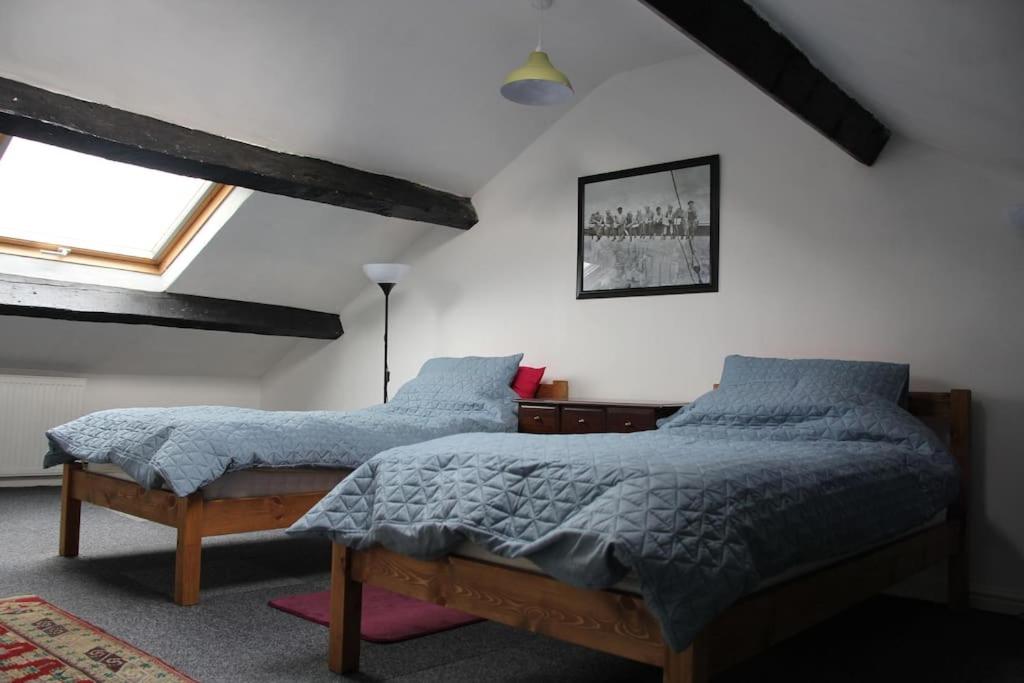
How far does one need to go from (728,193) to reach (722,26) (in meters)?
1.75

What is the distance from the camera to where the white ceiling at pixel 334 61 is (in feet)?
11.3

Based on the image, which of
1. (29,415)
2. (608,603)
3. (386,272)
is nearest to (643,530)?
(608,603)

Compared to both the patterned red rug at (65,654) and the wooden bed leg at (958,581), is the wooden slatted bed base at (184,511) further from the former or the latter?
the wooden bed leg at (958,581)

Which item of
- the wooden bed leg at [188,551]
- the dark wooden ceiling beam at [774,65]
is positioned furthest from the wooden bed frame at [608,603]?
the dark wooden ceiling beam at [774,65]

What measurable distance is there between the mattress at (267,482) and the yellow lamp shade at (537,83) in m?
1.65

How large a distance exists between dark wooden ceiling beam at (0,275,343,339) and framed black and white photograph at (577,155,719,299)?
2.05 meters

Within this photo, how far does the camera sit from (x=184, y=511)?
3.13 metres

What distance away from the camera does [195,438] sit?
3.16 meters

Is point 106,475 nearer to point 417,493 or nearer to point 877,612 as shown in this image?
point 417,493

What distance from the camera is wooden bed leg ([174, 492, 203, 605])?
3.08 m

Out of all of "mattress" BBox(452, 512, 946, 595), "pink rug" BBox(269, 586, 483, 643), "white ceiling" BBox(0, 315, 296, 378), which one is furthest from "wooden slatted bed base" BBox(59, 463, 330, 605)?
"white ceiling" BBox(0, 315, 296, 378)

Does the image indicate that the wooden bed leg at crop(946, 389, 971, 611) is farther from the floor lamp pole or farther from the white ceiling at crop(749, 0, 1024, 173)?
the floor lamp pole

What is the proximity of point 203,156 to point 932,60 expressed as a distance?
9.88 ft

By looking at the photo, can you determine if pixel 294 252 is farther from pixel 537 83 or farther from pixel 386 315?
pixel 537 83
